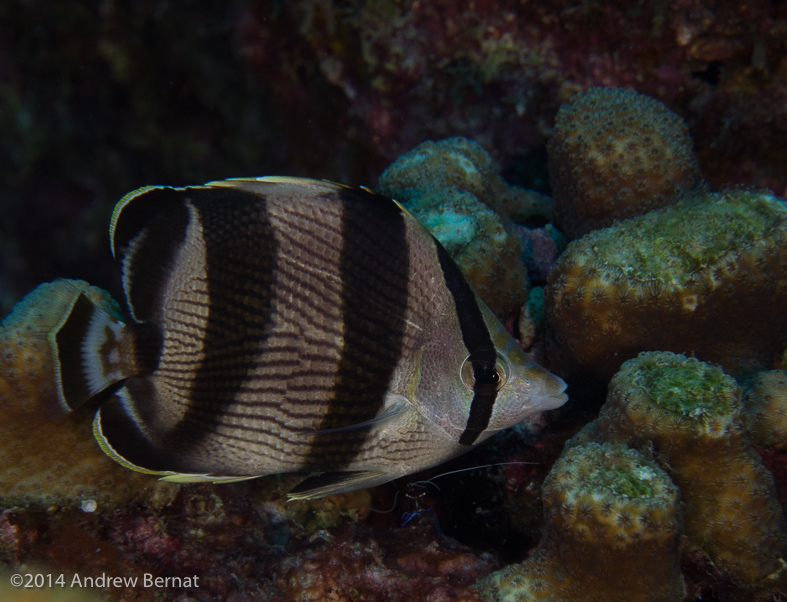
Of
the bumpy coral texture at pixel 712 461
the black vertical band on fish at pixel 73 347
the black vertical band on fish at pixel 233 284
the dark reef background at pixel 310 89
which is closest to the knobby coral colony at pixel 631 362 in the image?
the bumpy coral texture at pixel 712 461

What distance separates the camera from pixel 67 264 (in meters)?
5.77

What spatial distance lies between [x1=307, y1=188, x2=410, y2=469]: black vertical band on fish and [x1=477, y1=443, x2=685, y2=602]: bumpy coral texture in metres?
0.72

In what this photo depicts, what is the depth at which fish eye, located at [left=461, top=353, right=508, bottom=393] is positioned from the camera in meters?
1.84

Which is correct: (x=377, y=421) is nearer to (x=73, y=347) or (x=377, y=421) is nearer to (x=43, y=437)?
(x=73, y=347)

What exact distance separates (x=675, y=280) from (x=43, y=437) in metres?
2.82

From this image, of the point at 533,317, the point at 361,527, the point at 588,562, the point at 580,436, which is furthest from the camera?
the point at 533,317

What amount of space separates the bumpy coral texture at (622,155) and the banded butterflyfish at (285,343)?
4.75 feet

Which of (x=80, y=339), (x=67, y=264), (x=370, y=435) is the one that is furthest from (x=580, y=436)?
(x=67, y=264)

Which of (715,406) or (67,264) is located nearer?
(715,406)

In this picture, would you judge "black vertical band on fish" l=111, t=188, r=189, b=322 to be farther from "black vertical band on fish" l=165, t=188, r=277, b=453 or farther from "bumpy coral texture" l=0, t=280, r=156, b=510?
"bumpy coral texture" l=0, t=280, r=156, b=510

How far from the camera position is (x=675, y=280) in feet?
7.06

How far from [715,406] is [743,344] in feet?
2.94

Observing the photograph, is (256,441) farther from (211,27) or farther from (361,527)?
(211,27)

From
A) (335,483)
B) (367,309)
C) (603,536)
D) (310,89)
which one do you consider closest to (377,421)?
(335,483)
